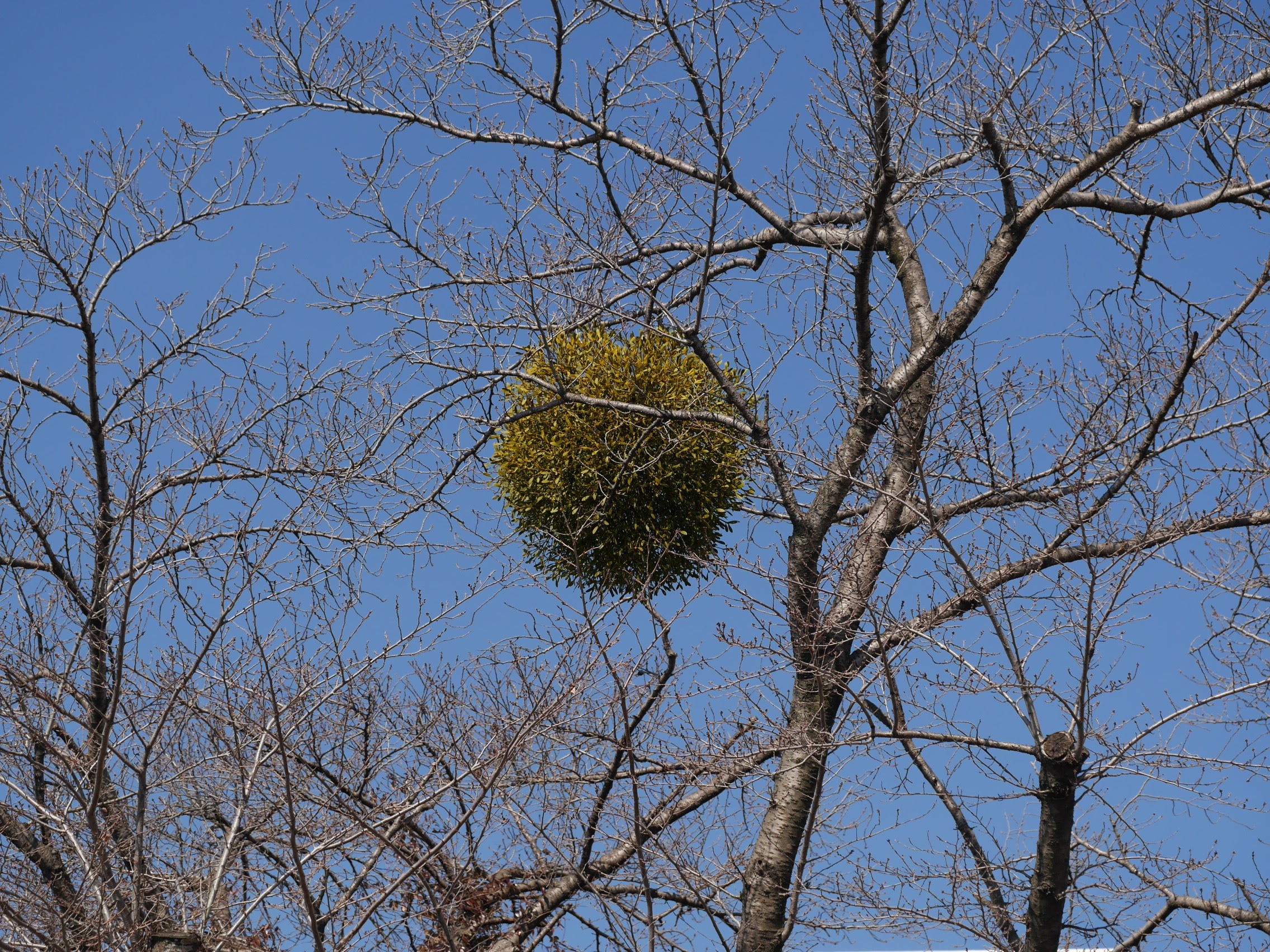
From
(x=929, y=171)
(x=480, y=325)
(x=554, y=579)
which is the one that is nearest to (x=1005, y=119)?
(x=929, y=171)

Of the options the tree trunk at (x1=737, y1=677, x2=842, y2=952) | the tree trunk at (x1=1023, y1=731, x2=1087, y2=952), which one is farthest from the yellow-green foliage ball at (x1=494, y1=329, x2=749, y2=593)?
the tree trunk at (x1=1023, y1=731, x2=1087, y2=952)

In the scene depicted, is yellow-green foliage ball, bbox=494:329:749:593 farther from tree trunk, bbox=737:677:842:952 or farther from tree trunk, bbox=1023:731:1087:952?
tree trunk, bbox=1023:731:1087:952

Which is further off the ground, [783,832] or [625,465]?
[625,465]

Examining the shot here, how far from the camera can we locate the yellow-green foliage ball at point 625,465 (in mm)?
5859

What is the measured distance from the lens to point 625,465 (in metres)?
5.75

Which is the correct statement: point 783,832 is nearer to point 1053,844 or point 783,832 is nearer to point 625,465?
point 1053,844

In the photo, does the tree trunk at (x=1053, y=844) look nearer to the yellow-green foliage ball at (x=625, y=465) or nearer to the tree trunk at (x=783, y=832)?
the tree trunk at (x=783, y=832)

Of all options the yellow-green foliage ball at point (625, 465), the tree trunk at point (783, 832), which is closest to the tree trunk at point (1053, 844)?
the tree trunk at point (783, 832)

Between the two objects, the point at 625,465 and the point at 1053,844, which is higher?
the point at 625,465

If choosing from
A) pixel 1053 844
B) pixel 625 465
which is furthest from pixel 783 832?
pixel 625 465

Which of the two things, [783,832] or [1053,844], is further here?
[783,832]

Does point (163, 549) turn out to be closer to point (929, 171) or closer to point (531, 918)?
point (531, 918)

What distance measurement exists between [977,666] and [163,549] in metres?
3.83

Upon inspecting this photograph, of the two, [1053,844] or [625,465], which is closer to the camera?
[1053,844]
